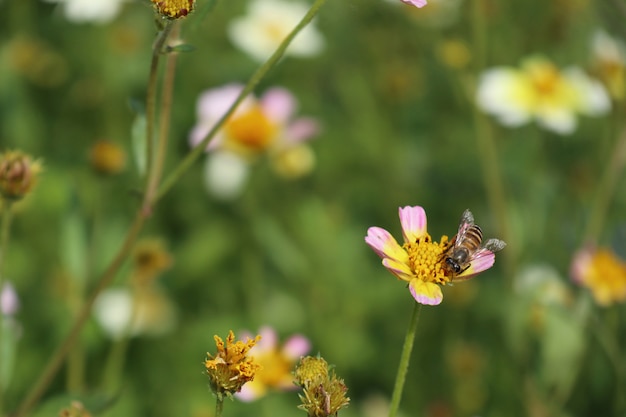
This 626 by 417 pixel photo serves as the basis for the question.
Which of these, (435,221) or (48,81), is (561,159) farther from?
(48,81)

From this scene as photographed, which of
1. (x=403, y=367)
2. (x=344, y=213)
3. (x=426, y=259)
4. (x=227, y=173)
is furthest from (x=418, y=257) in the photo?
(x=344, y=213)

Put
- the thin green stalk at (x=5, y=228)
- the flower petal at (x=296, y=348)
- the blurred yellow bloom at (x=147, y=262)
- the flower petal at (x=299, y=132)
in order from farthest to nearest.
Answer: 1. the flower petal at (x=299, y=132)
2. the blurred yellow bloom at (x=147, y=262)
3. the flower petal at (x=296, y=348)
4. the thin green stalk at (x=5, y=228)

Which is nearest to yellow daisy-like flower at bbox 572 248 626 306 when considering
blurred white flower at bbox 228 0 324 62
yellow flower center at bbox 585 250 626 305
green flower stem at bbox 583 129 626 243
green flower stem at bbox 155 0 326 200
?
yellow flower center at bbox 585 250 626 305

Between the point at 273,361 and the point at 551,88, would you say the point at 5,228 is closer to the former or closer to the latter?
the point at 273,361

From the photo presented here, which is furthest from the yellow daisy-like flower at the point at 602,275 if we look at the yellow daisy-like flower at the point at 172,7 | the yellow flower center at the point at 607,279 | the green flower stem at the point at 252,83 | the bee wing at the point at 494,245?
the yellow daisy-like flower at the point at 172,7

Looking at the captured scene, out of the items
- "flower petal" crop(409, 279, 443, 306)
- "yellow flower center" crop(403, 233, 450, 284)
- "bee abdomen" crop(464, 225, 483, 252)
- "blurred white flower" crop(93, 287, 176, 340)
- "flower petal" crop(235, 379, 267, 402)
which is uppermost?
"flower petal" crop(409, 279, 443, 306)

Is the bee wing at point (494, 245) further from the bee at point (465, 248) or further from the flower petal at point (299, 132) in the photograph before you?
the flower petal at point (299, 132)

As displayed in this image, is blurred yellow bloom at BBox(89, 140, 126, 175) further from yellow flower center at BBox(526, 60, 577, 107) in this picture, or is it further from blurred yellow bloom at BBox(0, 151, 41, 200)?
yellow flower center at BBox(526, 60, 577, 107)
